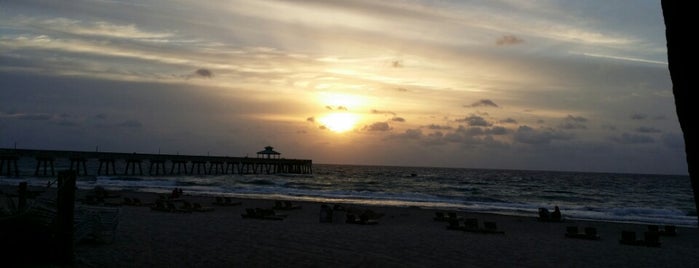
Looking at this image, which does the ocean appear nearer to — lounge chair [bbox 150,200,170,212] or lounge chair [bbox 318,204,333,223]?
lounge chair [bbox 318,204,333,223]

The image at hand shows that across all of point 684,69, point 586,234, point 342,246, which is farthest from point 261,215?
point 684,69

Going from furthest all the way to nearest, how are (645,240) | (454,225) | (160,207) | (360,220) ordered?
(160,207) → (360,220) → (454,225) → (645,240)

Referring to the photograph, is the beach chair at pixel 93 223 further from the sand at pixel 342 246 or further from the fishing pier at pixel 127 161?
the fishing pier at pixel 127 161

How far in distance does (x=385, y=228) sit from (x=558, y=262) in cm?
588

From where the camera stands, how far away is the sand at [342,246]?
10367mm

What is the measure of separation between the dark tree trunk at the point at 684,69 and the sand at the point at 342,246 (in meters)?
8.13

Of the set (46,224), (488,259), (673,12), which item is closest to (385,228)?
(488,259)

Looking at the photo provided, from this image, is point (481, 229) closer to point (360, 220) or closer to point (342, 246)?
point (360, 220)

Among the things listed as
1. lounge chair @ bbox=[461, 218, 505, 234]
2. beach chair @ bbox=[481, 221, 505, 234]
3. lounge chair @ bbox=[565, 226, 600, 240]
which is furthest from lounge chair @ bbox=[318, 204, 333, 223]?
lounge chair @ bbox=[565, 226, 600, 240]

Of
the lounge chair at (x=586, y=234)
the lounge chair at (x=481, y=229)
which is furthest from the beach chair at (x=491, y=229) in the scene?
the lounge chair at (x=586, y=234)

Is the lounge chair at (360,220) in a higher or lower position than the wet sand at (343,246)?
higher

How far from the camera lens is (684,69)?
97.0 inches

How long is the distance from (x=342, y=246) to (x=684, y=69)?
10.6 metres

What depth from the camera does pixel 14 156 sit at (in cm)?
5122
